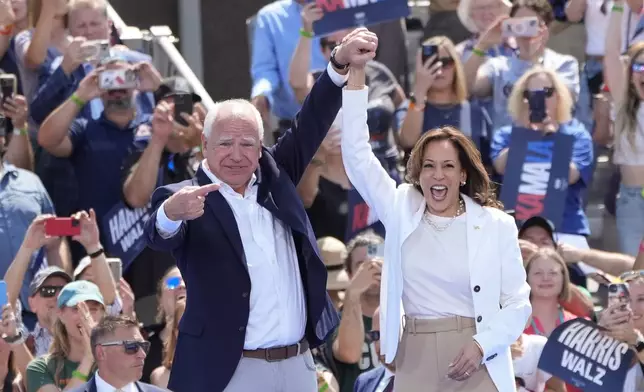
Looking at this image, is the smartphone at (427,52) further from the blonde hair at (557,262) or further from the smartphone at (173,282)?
the smartphone at (173,282)

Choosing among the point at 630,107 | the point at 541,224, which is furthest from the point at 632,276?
the point at 630,107

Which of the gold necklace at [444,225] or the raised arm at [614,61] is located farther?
the raised arm at [614,61]

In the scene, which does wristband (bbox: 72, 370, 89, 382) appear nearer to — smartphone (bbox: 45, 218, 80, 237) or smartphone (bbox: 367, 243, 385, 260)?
smartphone (bbox: 45, 218, 80, 237)

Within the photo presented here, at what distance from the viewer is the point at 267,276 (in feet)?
16.7

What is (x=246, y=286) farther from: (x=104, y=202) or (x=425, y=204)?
(x=104, y=202)

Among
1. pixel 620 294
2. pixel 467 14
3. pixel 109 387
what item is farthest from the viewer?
pixel 467 14

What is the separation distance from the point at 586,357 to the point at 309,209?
2313 mm

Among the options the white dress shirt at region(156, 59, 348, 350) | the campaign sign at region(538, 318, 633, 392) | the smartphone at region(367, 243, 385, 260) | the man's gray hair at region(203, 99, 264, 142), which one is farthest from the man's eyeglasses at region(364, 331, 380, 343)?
the man's gray hair at region(203, 99, 264, 142)

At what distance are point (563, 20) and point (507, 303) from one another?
5255 millimetres

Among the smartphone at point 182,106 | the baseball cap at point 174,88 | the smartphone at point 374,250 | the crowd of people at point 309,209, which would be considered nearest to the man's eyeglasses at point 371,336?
the crowd of people at point 309,209

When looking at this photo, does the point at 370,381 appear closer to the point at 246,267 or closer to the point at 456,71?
the point at 246,267

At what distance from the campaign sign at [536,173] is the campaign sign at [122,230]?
2.10 metres

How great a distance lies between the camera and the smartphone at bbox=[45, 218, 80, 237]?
717 cm

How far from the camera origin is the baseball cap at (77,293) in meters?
7.00
